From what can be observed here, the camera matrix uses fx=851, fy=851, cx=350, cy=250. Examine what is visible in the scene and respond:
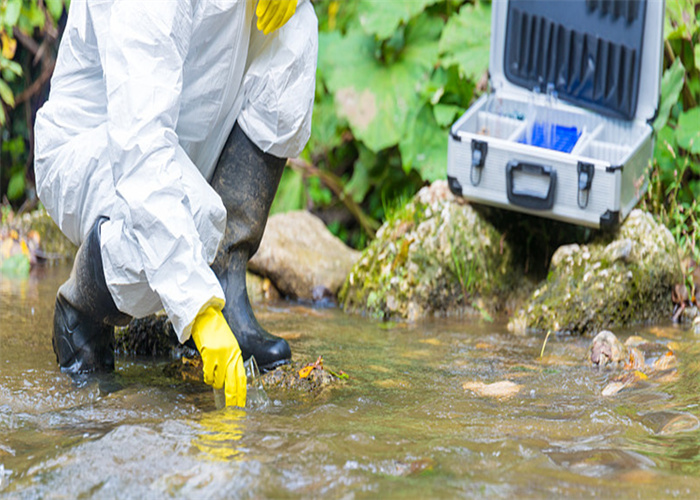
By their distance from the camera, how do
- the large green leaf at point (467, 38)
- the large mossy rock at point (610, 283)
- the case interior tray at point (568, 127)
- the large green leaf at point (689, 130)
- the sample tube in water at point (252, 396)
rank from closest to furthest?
1. the sample tube in water at point (252, 396)
2. the large mossy rock at point (610, 283)
3. the case interior tray at point (568, 127)
4. the large green leaf at point (689, 130)
5. the large green leaf at point (467, 38)

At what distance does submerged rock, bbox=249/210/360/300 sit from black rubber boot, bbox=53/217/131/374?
1.34 metres

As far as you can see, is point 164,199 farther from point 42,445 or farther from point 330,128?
point 330,128

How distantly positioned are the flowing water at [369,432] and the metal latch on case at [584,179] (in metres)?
0.64

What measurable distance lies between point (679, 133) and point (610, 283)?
35.8 inches

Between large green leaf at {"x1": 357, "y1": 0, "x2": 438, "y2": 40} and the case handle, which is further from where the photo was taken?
large green leaf at {"x1": 357, "y1": 0, "x2": 438, "y2": 40}

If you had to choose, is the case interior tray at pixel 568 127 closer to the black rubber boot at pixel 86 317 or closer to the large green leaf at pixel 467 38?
the large green leaf at pixel 467 38

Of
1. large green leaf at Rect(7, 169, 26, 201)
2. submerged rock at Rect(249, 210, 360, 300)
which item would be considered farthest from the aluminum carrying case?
large green leaf at Rect(7, 169, 26, 201)

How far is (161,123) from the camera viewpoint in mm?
1836

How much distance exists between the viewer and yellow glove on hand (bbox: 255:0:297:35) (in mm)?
2090

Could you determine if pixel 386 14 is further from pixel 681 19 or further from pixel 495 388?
pixel 495 388

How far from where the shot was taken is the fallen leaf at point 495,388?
2.07 m

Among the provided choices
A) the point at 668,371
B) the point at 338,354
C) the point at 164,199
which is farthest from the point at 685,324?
the point at 164,199

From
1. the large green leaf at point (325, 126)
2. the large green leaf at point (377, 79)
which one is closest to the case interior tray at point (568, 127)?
the large green leaf at point (377, 79)

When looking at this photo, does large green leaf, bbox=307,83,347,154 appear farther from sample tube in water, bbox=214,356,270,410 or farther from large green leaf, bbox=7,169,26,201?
Result: sample tube in water, bbox=214,356,270,410
